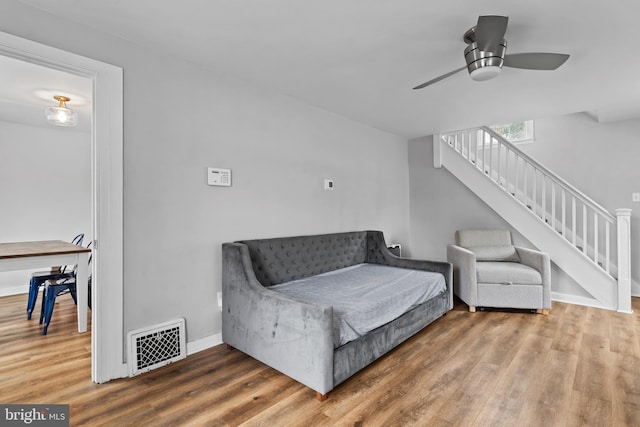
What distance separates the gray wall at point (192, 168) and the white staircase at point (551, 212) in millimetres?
2403

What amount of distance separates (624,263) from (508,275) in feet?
4.18

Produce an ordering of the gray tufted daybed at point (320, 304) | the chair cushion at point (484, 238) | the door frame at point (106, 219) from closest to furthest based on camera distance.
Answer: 1. the gray tufted daybed at point (320, 304)
2. the door frame at point (106, 219)
3. the chair cushion at point (484, 238)

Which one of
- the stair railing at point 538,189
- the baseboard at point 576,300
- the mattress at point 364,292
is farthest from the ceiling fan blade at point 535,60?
the baseboard at point 576,300

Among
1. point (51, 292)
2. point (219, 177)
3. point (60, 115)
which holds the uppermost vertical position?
point (60, 115)

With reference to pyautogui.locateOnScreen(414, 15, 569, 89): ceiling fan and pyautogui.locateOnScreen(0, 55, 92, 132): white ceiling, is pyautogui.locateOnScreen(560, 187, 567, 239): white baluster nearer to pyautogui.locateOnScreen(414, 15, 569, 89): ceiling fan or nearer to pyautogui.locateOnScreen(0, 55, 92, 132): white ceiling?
pyautogui.locateOnScreen(414, 15, 569, 89): ceiling fan

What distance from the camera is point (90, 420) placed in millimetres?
1645

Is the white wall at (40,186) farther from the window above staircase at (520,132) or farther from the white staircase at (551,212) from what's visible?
the window above staircase at (520,132)

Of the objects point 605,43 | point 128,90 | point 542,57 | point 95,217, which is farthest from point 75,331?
point 605,43

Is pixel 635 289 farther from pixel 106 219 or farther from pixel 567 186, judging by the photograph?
pixel 106 219

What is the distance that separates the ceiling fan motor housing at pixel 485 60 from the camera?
187cm

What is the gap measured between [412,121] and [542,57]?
2.17 meters

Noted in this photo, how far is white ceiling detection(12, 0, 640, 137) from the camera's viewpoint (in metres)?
1.79

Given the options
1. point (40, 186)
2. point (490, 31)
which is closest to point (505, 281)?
point (490, 31)

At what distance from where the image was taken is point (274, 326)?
2086 mm
